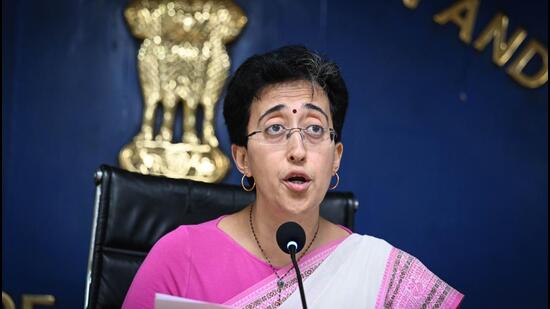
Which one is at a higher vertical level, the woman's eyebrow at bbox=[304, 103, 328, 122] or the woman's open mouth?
the woman's eyebrow at bbox=[304, 103, 328, 122]

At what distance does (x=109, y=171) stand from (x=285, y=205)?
1.60ft

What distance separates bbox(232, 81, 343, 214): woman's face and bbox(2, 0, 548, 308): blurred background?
1268 millimetres

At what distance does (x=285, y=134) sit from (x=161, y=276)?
39 cm

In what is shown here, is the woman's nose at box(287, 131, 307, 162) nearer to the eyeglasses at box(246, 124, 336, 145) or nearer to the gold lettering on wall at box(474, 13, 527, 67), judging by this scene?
the eyeglasses at box(246, 124, 336, 145)

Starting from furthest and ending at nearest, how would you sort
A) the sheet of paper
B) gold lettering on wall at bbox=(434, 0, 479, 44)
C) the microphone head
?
1. gold lettering on wall at bbox=(434, 0, 479, 44)
2. the microphone head
3. the sheet of paper

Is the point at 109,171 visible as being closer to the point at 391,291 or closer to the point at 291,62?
the point at 291,62

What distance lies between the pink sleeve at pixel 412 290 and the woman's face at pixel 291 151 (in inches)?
8.6

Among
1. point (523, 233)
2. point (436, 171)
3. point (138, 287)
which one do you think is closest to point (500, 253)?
point (523, 233)

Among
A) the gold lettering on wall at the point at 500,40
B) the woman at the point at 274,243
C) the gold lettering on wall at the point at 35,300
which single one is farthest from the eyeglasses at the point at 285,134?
the gold lettering on wall at the point at 500,40

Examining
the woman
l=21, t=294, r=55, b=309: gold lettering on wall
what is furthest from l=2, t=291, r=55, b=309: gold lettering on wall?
the woman

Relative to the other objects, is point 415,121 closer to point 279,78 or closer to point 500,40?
point 500,40

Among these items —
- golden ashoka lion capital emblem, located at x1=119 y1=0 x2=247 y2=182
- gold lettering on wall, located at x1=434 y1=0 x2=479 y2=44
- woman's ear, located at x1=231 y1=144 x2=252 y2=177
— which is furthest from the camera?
gold lettering on wall, located at x1=434 y1=0 x2=479 y2=44

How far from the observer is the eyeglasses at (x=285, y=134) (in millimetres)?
1718

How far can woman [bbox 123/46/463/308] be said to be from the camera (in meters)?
1.70
